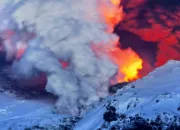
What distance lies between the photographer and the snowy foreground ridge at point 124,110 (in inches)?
3260

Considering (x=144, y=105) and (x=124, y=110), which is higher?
(x=144, y=105)

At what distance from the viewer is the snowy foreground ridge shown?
82.8 m

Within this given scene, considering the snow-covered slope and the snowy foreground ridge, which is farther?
the snowy foreground ridge

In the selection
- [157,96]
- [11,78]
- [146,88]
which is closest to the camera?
[157,96]

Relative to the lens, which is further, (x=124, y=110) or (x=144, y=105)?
(x=124, y=110)

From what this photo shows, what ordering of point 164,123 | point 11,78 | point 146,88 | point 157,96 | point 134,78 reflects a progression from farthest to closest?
point 11,78 → point 134,78 → point 146,88 → point 157,96 → point 164,123

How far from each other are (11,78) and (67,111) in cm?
2448

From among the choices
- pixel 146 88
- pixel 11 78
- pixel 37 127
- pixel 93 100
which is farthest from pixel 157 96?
pixel 11 78

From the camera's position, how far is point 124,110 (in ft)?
293

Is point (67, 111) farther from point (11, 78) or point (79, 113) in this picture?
point (11, 78)

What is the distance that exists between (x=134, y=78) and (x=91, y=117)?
14340mm

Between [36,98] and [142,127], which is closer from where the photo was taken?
[142,127]

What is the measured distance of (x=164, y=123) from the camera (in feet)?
264

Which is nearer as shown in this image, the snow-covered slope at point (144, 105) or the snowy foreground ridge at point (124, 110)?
the snow-covered slope at point (144, 105)
